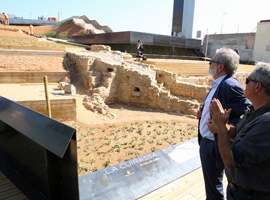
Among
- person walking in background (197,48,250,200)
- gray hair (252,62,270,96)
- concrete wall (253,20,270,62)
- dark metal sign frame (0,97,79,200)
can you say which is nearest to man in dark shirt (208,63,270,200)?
gray hair (252,62,270,96)

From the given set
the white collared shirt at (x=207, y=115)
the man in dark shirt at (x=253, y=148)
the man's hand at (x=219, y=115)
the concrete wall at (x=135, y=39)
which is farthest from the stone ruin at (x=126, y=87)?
the concrete wall at (x=135, y=39)

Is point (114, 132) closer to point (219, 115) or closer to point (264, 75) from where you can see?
point (219, 115)

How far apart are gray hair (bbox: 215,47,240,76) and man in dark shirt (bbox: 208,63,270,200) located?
74 centimetres

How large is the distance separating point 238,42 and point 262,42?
3.52 metres

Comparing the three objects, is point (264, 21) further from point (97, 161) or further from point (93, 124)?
point (97, 161)

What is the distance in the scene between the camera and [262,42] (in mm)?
31094

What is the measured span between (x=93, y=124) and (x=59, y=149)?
21.3 ft

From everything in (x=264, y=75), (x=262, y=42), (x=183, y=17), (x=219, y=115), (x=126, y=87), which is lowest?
(x=126, y=87)

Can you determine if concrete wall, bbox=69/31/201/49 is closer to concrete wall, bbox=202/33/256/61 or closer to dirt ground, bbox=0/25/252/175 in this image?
concrete wall, bbox=202/33/256/61

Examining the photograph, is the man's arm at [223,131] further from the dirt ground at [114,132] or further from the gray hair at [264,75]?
the dirt ground at [114,132]

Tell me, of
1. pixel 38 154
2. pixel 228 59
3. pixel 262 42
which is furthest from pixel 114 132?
pixel 262 42

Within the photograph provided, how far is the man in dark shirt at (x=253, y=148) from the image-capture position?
135 cm

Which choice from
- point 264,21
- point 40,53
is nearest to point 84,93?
point 40,53

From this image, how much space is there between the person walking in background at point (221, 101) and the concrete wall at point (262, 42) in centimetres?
3310
